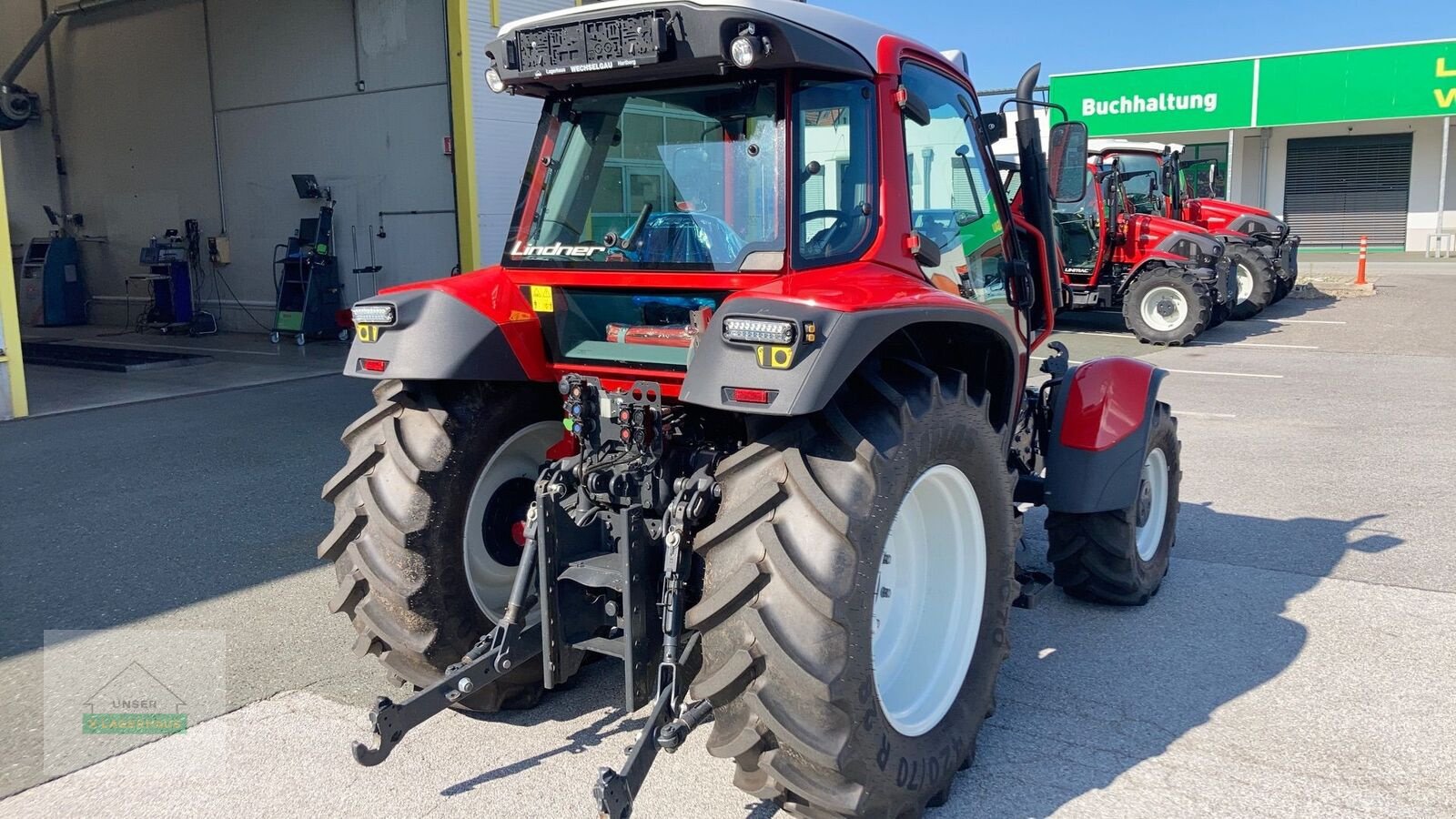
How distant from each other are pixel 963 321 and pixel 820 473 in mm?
788

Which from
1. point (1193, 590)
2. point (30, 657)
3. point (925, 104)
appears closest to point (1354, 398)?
point (1193, 590)

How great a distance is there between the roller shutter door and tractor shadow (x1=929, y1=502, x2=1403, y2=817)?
2936cm

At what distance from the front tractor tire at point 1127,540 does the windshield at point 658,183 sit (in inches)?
84.6

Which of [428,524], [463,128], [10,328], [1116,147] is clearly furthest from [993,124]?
[1116,147]

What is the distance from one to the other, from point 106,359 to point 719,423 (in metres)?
12.6

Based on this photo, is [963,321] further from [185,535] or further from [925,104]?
[185,535]

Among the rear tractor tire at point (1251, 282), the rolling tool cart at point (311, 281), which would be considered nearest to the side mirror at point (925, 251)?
the rolling tool cart at point (311, 281)

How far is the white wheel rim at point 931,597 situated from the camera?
3375 mm

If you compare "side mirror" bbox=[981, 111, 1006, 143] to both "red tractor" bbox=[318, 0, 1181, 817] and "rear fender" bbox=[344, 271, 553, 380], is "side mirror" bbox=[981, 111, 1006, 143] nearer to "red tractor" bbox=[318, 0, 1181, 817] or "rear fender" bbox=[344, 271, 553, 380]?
"red tractor" bbox=[318, 0, 1181, 817]

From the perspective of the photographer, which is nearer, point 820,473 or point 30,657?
point 820,473

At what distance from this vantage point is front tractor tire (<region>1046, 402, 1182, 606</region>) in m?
4.55

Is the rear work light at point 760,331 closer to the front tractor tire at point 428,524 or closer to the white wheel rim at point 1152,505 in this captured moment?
the front tractor tire at point 428,524

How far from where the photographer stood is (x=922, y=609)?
11.5 ft

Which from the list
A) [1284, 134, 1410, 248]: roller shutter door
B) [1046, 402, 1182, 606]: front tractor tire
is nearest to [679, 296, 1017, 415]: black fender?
[1046, 402, 1182, 606]: front tractor tire
